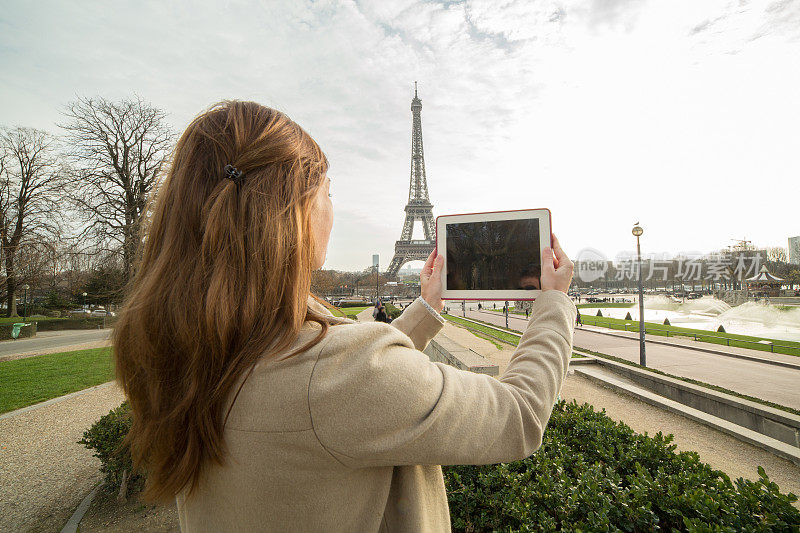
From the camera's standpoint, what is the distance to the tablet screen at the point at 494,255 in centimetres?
160

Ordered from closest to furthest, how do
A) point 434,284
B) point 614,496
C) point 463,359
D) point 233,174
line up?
1. point 233,174
2. point 434,284
3. point 614,496
4. point 463,359

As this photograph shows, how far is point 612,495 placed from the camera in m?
2.57

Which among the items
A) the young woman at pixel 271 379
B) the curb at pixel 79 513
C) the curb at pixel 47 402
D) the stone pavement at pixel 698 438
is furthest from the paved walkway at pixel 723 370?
the curb at pixel 47 402

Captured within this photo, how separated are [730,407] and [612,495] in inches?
291

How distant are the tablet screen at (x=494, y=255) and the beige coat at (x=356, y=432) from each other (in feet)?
1.82

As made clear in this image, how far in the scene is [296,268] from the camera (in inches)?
39.2

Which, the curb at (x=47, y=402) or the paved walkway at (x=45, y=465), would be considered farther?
the curb at (x=47, y=402)

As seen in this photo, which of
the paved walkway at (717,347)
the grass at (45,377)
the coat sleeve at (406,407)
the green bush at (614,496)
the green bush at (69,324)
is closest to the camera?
the coat sleeve at (406,407)

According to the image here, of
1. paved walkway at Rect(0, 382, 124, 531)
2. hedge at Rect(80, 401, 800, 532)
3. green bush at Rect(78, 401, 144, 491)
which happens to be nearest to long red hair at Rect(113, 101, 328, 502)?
hedge at Rect(80, 401, 800, 532)

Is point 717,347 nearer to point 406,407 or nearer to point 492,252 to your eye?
point 492,252

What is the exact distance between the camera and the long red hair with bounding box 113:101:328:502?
904 millimetres

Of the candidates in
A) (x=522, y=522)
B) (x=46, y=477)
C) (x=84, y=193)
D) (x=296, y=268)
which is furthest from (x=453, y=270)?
(x=84, y=193)

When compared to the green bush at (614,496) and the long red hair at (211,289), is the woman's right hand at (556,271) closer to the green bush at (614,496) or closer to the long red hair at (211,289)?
the long red hair at (211,289)

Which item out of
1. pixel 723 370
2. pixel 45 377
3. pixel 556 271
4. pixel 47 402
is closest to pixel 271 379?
pixel 556 271
